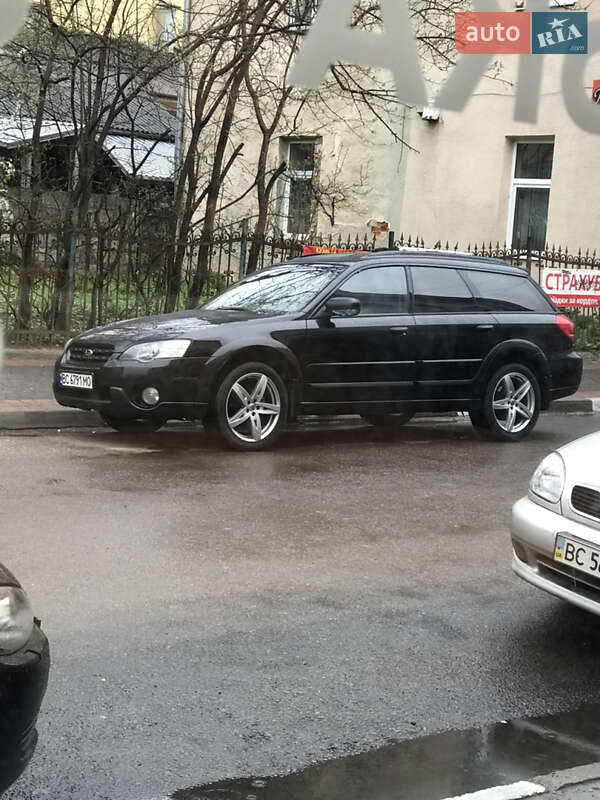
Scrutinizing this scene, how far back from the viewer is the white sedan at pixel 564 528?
4715mm

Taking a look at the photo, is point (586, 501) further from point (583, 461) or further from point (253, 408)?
point (253, 408)

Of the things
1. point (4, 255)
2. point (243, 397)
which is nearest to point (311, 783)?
point (243, 397)

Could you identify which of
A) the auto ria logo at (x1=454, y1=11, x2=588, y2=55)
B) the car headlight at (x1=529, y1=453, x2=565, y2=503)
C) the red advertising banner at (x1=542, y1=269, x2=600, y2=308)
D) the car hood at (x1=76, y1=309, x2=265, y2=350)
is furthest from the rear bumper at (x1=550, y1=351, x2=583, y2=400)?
the auto ria logo at (x1=454, y1=11, x2=588, y2=55)

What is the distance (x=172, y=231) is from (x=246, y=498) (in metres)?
8.75

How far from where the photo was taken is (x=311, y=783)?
356cm

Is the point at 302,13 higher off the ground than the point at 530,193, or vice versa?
the point at 302,13

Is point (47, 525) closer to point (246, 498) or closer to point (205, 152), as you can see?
point (246, 498)

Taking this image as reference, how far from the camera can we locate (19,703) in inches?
114

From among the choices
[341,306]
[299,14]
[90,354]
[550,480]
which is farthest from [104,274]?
[550,480]

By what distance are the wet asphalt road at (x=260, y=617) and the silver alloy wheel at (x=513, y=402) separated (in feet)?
6.84

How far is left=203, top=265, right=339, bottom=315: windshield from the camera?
9.84 m

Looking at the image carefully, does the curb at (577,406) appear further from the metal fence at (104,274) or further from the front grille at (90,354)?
the front grille at (90,354)

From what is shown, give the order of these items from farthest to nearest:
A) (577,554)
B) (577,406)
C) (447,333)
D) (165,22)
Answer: (165,22) < (577,406) < (447,333) < (577,554)

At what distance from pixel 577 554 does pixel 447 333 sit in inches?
227
